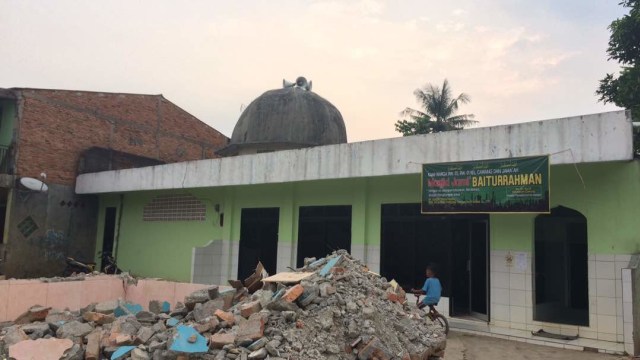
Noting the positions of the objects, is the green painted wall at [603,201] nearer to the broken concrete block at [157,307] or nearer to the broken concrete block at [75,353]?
the broken concrete block at [157,307]

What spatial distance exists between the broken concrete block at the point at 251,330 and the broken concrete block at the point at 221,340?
0.26ft

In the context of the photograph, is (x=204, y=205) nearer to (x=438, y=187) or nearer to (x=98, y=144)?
(x=98, y=144)

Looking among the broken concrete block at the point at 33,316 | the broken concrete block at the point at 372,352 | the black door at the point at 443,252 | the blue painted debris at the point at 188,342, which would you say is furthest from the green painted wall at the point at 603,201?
the broken concrete block at the point at 33,316

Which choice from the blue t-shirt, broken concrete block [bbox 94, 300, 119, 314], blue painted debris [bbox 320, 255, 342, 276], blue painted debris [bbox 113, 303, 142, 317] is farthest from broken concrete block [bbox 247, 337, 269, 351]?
Result: broken concrete block [bbox 94, 300, 119, 314]

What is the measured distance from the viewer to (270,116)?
18625 mm

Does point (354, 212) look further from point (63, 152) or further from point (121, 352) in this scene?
point (63, 152)

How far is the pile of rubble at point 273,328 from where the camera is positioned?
19.5ft

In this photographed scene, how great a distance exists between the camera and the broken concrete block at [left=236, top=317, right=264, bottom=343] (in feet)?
19.5

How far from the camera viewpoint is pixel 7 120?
1747cm

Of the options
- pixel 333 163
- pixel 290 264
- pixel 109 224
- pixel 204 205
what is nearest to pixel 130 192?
pixel 109 224

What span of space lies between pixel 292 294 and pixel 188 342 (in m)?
1.49

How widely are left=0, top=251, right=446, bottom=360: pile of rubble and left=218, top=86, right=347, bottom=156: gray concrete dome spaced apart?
1005 cm

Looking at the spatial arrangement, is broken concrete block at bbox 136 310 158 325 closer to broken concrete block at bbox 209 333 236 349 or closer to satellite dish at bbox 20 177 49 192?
broken concrete block at bbox 209 333 236 349

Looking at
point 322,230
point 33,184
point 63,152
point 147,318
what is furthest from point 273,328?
point 63,152
